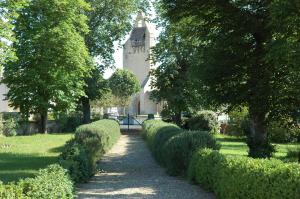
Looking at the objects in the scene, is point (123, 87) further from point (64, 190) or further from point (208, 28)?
point (64, 190)

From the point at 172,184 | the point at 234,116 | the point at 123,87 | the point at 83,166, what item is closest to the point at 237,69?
the point at 172,184

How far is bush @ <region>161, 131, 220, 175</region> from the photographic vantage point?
1408 centimetres

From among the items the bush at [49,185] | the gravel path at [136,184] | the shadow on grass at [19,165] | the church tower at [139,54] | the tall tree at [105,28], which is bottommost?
the gravel path at [136,184]

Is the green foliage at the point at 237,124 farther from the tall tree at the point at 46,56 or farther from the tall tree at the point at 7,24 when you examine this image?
the tall tree at the point at 7,24

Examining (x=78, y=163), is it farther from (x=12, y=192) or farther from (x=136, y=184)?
(x=12, y=192)

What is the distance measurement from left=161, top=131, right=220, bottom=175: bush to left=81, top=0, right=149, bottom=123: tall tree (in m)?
27.3

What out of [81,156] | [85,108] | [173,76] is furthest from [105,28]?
[81,156]

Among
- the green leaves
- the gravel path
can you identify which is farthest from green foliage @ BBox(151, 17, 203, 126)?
the gravel path

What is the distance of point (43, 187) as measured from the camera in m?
7.79

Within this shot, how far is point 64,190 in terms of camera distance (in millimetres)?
8969

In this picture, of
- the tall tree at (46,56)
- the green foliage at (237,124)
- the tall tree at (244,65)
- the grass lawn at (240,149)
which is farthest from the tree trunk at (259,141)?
the tall tree at (46,56)

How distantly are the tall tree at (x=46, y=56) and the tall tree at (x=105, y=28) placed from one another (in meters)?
8.35

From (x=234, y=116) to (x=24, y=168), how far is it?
21826mm

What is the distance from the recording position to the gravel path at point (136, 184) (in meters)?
11.5
